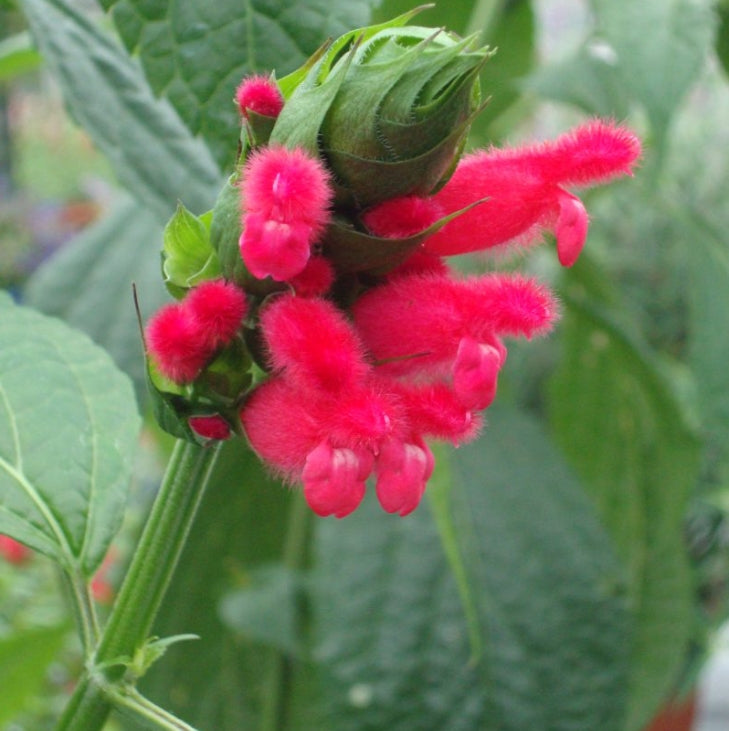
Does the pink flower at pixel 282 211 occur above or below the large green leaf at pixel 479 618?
above

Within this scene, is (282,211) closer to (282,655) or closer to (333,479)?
(333,479)

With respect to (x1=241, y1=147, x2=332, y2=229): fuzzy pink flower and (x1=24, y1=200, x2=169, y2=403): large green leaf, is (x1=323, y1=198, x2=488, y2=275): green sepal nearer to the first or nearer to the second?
(x1=241, y1=147, x2=332, y2=229): fuzzy pink flower

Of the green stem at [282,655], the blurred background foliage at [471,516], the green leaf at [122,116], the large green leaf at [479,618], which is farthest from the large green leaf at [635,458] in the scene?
the green leaf at [122,116]

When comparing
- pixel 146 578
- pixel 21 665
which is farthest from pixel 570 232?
pixel 21 665

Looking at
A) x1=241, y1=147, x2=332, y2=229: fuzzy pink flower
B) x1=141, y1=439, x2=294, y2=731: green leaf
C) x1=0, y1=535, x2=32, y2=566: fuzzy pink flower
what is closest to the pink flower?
x1=241, y1=147, x2=332, y2=229: fuzzy pink flower

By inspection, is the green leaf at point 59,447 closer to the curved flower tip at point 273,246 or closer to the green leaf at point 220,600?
the curved flower tip at point 273,246

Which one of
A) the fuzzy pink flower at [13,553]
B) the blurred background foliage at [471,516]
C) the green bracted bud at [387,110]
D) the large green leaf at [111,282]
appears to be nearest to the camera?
→ the green bracted bud at [387,110]

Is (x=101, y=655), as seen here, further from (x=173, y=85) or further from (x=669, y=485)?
(x=669, y=485)
